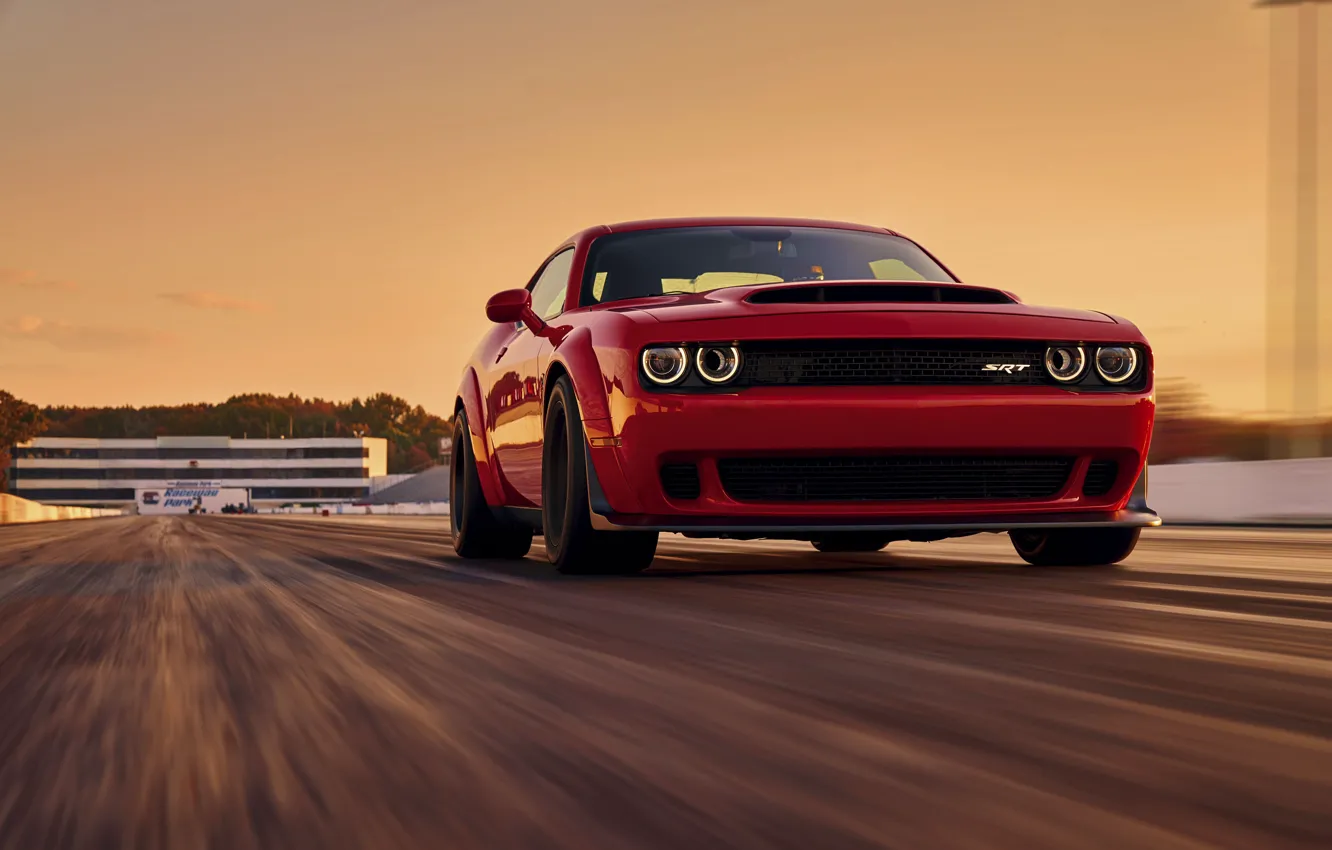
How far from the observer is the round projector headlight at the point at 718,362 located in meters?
6.25

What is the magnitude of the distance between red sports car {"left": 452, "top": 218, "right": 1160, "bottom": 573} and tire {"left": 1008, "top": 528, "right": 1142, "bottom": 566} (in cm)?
38

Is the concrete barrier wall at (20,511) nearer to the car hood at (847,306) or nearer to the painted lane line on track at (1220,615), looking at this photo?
the car hood at (847,306)

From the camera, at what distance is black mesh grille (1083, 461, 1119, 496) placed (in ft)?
21.7

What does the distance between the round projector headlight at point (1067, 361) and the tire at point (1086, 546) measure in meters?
1.00

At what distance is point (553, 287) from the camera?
344 inches

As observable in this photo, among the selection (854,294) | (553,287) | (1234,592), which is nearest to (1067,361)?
(854,294)

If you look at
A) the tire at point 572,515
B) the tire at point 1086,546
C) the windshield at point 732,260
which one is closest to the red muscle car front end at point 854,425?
the tire at point 572,515

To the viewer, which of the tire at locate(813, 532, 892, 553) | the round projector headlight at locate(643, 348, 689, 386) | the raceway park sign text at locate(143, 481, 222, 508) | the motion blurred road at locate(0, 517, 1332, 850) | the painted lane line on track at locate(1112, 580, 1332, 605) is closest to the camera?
the motion blurred road at locate(0, 517, 1332, 850)

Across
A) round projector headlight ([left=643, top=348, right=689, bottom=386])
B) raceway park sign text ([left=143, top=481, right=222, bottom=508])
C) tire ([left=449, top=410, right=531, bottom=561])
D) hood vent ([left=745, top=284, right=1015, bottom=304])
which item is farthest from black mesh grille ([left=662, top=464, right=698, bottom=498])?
raceway park sign text ([left=143, top=481, right=222, bottom=508])

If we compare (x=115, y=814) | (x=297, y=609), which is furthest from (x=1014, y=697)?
(x=297, y=609)

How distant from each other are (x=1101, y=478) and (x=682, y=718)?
13.6ft

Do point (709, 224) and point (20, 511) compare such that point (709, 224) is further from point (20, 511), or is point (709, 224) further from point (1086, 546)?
point (20, 511)

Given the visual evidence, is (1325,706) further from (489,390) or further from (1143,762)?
(489,390)

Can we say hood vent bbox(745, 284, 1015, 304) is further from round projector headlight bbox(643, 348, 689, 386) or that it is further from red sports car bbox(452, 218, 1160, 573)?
round projector headlight bbox(643, 348, 689, 386)
